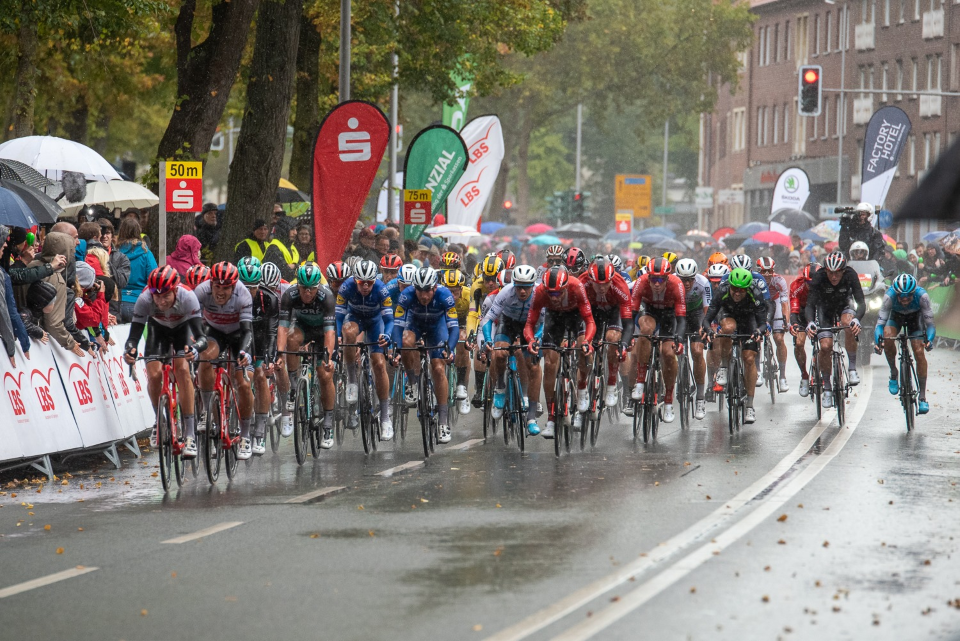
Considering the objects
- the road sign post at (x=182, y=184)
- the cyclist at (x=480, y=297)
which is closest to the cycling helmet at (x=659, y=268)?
the cyclist at (x=480, y=297)

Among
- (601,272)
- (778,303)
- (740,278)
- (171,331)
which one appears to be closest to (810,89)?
(778,303)

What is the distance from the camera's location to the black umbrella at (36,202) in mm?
17219

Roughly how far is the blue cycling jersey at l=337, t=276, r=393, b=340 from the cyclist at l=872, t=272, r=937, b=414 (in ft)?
18.1

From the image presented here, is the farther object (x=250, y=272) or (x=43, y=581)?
(x=250, y=272)

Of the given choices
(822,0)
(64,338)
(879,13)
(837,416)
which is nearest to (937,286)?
(837,416)

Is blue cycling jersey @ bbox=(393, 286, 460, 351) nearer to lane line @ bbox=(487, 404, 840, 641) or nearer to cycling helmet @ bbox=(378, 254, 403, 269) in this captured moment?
cycling helmet @ bbox=(378, 254, 403, 269)

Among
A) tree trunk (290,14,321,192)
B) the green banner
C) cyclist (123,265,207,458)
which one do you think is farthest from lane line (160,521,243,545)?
tree trunk (290,14,321,192)

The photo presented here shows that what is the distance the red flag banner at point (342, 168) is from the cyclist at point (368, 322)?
16.8ft

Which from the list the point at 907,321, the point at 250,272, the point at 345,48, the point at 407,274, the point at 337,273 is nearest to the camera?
the point at 250,272

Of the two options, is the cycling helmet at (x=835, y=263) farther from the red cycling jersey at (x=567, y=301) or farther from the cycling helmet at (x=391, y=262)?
the cycling helmet at (x=391, y=262)

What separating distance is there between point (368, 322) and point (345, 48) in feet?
39.6

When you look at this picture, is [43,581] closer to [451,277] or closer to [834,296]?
[451,277]

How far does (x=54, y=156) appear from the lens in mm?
21000

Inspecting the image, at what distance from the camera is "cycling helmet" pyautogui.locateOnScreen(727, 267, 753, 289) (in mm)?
17828
